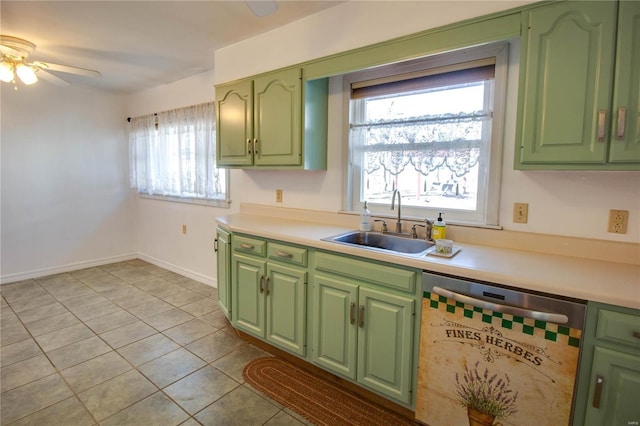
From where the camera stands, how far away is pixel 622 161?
140 centimetres

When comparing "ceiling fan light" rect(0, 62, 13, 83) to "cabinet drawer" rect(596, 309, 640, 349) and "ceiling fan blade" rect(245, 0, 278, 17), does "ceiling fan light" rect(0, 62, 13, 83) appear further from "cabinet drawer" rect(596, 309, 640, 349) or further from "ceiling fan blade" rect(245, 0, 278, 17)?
"cabinet drawer" rect(596, 309, 640, 349)

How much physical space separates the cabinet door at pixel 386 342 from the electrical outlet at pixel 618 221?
3.42 ft

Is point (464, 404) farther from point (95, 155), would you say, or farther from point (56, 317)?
point (95, 155)

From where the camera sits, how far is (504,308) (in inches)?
54.7

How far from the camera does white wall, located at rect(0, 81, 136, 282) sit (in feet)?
12.7

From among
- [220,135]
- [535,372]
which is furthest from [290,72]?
[535,372]

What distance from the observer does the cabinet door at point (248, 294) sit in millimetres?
2373

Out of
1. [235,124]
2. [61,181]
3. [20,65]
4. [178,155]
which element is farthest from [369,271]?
[61,181]

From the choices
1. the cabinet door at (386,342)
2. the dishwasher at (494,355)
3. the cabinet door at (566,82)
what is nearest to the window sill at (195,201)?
the cabinet door at (386,342)

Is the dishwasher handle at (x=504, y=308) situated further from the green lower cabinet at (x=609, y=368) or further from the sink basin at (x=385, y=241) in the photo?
the sink basin at (x=385, y=241)

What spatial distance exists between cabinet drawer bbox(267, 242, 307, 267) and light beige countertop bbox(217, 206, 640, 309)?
2.1 inches

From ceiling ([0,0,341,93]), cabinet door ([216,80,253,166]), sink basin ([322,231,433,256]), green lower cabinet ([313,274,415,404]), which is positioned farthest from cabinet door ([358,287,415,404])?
ceiling ([0,0,341,93])

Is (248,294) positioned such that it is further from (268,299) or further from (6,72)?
(6,72)

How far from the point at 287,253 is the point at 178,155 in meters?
2.59
